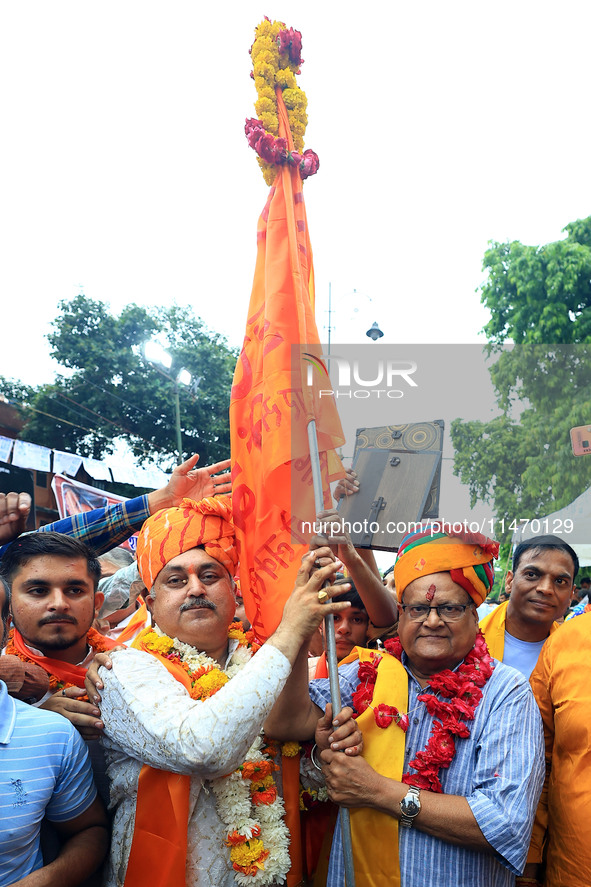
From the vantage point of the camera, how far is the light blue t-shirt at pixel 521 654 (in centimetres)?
312

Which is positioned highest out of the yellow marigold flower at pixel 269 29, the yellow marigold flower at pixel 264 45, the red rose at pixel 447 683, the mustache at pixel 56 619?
the yellow marigold flower at pixel 269 29

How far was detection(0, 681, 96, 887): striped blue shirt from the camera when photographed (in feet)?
5.99

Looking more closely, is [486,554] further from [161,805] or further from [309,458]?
[161,805]

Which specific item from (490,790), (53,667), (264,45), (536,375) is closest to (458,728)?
(490,790)

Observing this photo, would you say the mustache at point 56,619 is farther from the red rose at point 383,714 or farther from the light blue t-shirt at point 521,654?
the light blue t-shirt at point 521,654

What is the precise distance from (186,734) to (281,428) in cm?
116

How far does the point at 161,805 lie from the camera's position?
2057mm

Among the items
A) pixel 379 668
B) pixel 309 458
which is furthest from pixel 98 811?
pixel 309 458

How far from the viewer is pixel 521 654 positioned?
3170mm

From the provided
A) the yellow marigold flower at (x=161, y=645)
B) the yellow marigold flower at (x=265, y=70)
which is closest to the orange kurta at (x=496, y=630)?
the yellow marigold flower at (x=161, y=645)

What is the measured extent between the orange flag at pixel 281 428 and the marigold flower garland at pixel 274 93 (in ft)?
0.18

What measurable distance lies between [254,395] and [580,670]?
165 centimetres

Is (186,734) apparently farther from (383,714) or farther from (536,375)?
(536,375)

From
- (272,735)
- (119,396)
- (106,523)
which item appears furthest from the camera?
(119,396)
